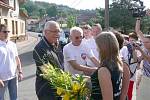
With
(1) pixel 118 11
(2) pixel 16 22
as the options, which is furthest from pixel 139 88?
(2) pixel 16 22

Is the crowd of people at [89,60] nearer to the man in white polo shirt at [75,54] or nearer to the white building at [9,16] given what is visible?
the man in white polo shirt at [75,54]

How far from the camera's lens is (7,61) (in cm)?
715

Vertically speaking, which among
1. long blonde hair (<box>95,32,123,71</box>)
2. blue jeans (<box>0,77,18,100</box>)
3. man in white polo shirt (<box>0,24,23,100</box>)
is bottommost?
blue jeans (<box>0,77,18,100</box>)

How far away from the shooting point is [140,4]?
8.31m

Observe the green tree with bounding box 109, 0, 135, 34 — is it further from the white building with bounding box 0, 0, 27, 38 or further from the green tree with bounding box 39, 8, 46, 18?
the green tree with bounding box 39, 8, 46, 18

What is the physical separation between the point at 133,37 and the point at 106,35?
347 centimetres

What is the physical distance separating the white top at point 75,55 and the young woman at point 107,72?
1857 mm

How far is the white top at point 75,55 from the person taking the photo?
Result: 245 inches

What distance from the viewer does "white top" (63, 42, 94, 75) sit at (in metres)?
6.23

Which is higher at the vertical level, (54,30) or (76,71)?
(54,30)

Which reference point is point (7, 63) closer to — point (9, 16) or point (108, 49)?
point (108, 49)

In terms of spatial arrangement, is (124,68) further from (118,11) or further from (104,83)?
(118,11)

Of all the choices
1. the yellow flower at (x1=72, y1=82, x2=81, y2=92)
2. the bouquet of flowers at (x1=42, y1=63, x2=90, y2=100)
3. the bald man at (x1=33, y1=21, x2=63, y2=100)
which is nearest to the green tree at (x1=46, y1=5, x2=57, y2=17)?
the bald man at (x1=33, y1=21, x2=63, y2=100)

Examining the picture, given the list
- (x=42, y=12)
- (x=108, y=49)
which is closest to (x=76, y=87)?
(x=108, y=49)
